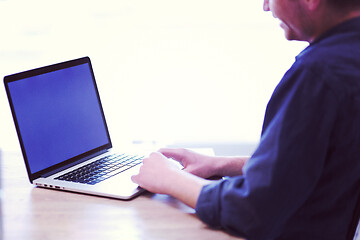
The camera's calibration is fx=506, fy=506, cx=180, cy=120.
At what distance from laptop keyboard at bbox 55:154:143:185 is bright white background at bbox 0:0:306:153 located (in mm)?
799

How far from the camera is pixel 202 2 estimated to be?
7.26 feet

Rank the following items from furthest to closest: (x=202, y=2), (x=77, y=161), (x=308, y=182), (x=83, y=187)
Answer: (x=202, y=2)
(x=77, y=161)
(x=83, y=187)
(x=308, y=182)

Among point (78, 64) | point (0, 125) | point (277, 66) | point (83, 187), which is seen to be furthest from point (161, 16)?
point (83, 187)

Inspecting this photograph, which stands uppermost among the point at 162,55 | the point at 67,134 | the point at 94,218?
the point at 162,55

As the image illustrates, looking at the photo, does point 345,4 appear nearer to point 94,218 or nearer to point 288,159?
point 288,159

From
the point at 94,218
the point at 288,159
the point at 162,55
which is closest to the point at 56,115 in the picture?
the point at 94,218

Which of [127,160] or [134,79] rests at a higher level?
[134,79]

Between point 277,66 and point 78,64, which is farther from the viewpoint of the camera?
point 277,66

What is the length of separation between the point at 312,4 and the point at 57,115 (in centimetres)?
79

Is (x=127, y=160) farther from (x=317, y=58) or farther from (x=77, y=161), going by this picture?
(x=317, y=58)

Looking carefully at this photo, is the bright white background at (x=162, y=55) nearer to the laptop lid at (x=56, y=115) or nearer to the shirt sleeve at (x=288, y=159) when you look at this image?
the laptop lid at (x=56, y=115)

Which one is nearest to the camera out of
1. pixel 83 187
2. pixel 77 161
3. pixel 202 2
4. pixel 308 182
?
pixel 308 182

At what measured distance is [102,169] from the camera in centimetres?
144

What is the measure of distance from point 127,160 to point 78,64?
34cm
